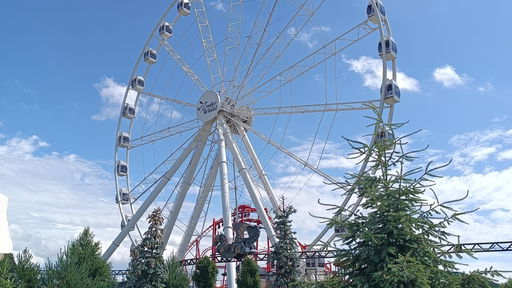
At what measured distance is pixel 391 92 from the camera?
23.5m

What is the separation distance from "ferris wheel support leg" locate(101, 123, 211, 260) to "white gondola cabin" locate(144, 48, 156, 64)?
751 cm

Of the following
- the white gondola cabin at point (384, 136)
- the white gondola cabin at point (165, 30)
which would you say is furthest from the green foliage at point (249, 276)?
the white gondola cabin at point (165, 30)

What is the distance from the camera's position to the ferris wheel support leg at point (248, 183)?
2462 cm

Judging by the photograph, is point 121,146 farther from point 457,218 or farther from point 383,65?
point 457,218

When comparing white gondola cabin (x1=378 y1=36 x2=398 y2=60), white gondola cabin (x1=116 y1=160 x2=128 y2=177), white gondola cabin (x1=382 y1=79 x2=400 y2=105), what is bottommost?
white gondola cabin (x1=116 y1=160 x2=128 y2=177)

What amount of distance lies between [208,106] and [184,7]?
7751 millimetres

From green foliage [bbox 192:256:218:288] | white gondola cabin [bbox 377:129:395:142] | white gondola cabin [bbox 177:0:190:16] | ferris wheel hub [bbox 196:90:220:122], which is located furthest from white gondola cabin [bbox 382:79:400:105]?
white gondola cabin [bbox 177:0:190:16]

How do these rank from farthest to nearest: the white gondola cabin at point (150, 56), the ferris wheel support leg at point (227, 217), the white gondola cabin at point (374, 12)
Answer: the white gondola cabin at point (150, 56) → the ferris wheel support leg at point (227, 217) → the white gondola cabin at point (374, 12)

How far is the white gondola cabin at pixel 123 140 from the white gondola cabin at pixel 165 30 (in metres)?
6.94

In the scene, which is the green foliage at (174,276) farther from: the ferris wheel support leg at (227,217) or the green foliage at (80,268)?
the green foliage at (80,268)

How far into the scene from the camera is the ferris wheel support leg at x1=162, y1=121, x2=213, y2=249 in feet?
96.4

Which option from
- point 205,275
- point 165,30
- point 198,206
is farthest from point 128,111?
point 205,275

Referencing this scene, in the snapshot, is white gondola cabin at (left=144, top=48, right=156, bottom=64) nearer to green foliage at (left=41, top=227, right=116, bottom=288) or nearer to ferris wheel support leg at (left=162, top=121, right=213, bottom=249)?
ferris wheel support leg at (left=162, top=121, right=213, bottom=249)

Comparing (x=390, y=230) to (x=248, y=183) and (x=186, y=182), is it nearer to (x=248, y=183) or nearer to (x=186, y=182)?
(x=248, y=183)
